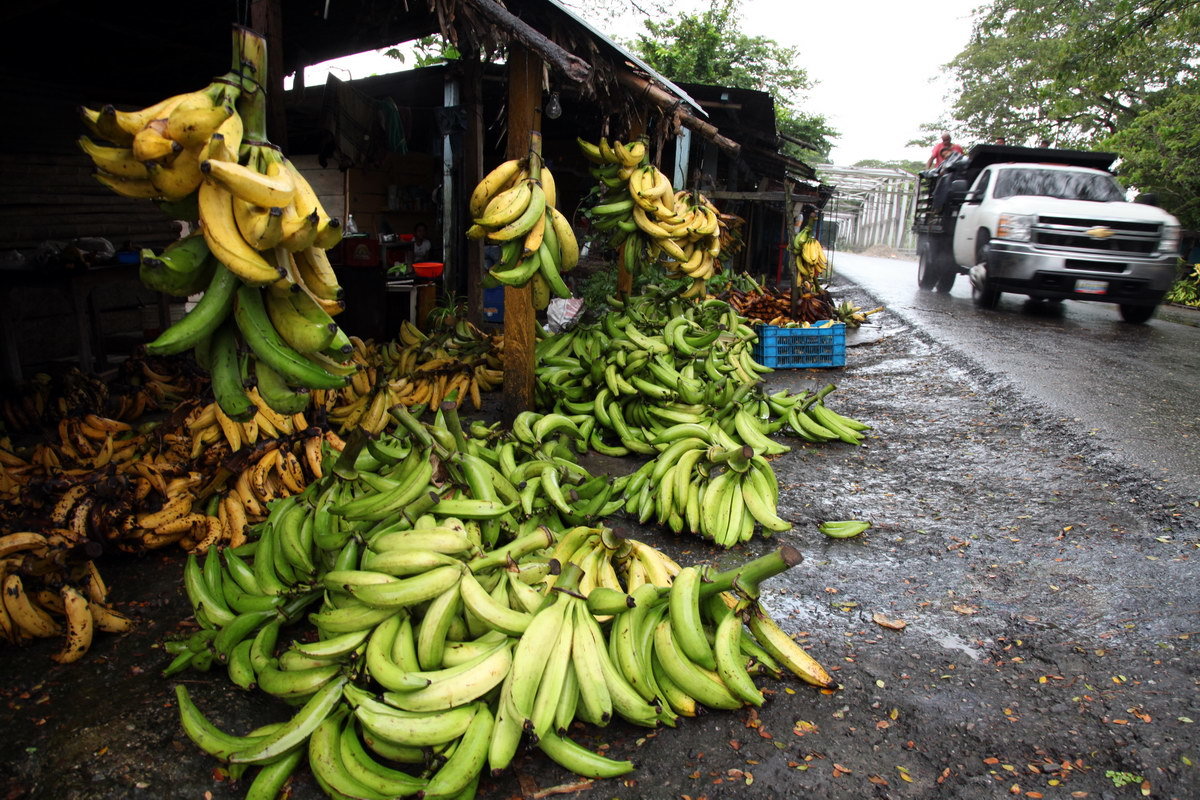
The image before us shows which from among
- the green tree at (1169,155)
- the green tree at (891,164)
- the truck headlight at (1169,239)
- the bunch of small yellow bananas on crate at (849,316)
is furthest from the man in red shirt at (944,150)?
the green tree at (891,164)

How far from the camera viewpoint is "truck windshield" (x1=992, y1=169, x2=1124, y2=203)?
1112 cm

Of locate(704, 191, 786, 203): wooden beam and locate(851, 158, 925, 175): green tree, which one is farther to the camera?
locate(851, 158, 925, 175): green tree

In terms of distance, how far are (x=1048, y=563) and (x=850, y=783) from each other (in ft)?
6.56

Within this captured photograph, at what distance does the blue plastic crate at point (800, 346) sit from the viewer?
7664 millimetres

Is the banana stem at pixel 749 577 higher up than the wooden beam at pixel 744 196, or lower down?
lower down

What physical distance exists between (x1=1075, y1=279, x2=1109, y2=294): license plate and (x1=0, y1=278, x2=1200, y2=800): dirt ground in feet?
23.0

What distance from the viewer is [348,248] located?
7.26m

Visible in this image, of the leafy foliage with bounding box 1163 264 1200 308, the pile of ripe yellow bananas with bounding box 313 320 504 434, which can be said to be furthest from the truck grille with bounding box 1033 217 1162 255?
the pile of ripe yellow bananas with bounding box 313 320 504 434

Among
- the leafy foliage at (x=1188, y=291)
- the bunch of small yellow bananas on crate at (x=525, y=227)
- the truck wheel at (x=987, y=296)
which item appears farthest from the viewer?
the leafy foliage at (x=1188, y=291)

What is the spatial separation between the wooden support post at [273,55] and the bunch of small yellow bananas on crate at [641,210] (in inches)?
88.8

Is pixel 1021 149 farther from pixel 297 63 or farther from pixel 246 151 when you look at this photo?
pixel 246 151

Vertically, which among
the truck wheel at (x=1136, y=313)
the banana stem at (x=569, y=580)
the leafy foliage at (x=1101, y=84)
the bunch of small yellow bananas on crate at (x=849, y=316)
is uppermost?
the leafy foliage at (x=1101, y=84)

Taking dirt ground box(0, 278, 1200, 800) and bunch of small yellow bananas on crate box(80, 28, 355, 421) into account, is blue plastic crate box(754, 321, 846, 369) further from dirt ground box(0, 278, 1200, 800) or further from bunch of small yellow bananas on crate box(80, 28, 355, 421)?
bunch of small yellow bananas on crate box(80, 28, 355, 421)

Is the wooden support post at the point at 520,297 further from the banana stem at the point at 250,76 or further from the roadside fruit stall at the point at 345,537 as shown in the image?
the banana stem at the point at 250,76
